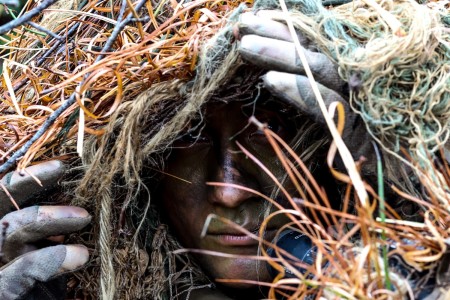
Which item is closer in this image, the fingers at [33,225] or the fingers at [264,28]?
the fingers at [264,28]

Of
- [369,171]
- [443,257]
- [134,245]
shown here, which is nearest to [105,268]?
[134,245]

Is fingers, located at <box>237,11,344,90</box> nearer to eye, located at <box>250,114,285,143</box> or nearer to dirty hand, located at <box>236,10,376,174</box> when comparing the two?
dirty hand, located at <box>236,10,376,174</box>

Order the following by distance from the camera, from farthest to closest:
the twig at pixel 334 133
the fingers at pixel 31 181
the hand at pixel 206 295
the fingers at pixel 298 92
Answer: the hand at pixel 206 295, the fingers at pixel 31 181, the fingers at pixel 298 92, the twig at pixel 334 133

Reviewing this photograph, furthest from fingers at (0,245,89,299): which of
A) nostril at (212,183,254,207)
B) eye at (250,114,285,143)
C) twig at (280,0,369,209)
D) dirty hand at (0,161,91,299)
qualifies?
twig at (280,0,369,209)

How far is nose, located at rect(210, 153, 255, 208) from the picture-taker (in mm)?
1586

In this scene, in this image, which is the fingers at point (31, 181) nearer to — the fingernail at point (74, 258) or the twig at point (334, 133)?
the fingernail at point (74, 258)

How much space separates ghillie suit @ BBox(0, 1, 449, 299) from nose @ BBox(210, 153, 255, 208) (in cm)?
14

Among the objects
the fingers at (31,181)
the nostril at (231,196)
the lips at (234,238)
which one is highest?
the fingers at (31,181)

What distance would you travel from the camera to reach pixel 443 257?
104 centimetres

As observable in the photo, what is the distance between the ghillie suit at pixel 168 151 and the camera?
43.8 inches

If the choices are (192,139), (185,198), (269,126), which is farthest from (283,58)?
(185,198)

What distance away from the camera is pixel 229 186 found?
1.58 m

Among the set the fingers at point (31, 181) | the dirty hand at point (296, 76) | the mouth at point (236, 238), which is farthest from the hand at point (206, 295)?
the dirty hand at point (296, 76)

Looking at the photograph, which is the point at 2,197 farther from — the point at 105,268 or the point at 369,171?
the point at 369,171
